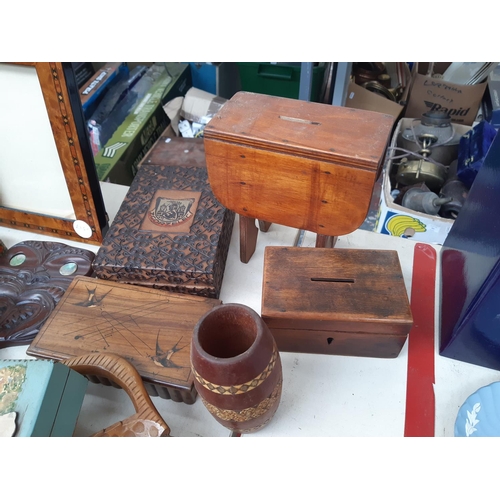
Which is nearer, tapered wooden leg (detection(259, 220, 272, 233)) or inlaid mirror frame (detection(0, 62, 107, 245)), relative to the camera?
inlaid mirror frame (detection(0, 62, 107, 245))

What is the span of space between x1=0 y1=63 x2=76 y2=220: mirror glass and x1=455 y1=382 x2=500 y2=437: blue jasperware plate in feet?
2.78

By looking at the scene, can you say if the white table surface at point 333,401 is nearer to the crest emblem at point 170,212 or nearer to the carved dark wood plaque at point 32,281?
the carved dark wood plaque at point 32,281

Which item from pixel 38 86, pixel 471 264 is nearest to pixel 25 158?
pixel 38 86

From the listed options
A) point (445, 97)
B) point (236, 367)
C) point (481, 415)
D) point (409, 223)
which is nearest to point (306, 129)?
point (236, 367)

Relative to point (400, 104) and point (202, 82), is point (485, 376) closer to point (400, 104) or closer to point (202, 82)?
point (400, 104)

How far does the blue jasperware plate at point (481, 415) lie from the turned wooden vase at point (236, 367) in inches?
11.9

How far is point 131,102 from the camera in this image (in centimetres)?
175

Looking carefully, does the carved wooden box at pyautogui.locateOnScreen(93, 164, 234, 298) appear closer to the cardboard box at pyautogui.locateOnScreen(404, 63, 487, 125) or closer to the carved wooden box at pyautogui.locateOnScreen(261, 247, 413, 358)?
the carved wooden box at pyautogui.locateOnScreen(261, 247, 413, 358)

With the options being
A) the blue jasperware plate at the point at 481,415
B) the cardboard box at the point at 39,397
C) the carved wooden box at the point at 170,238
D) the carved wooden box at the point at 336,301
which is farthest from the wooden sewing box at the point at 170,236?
the blue jasperware plate at the point at 481,415

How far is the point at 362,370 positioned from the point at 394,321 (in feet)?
0.44

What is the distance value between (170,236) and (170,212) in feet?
0.23

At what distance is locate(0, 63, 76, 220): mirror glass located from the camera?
81 cm

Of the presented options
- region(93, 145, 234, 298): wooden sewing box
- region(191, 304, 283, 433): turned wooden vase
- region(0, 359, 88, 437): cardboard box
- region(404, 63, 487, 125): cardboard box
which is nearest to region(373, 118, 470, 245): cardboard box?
region(93, 145, 234, 298): wooden sewing box

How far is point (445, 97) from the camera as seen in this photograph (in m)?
1.72
